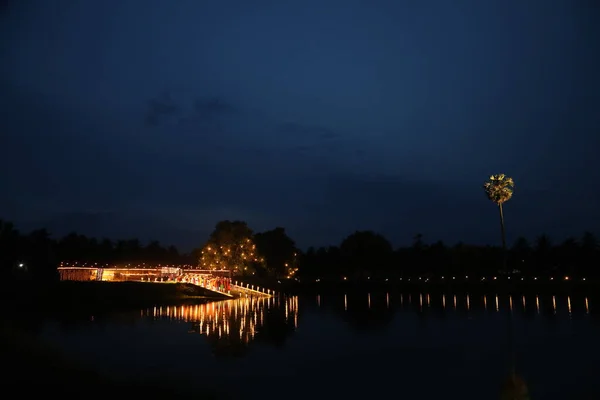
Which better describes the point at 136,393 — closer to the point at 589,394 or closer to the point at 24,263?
the point at 589,394

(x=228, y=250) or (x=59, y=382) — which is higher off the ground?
(x=228, y=250)

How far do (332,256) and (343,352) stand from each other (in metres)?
97.7

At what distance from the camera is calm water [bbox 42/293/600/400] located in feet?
53.2

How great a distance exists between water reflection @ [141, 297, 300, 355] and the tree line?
2513 cm

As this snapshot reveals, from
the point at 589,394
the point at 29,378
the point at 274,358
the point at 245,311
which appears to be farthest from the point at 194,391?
the point at 245,311

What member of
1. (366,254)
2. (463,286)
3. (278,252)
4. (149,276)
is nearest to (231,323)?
(149,276)

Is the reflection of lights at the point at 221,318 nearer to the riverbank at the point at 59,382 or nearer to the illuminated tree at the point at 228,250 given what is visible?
the riverbank at the point at 59,382

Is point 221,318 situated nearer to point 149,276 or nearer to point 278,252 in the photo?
point 149,276

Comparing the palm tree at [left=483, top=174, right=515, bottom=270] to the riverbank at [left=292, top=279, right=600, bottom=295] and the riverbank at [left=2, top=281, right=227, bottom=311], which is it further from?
the riverbank at [left=2, top=281, right=227, bottom=311]

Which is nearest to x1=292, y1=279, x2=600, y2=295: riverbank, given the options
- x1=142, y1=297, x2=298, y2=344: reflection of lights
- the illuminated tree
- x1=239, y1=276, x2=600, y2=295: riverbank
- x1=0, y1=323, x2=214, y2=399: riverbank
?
x1=239, y1=276, x2=600, y2=295: riverbank

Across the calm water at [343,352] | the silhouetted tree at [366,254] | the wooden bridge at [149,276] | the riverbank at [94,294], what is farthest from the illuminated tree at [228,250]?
the calm water at [343,352]

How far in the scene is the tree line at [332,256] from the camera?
8012 cm

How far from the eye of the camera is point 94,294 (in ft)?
146

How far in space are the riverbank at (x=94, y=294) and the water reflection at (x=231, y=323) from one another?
139 inches
